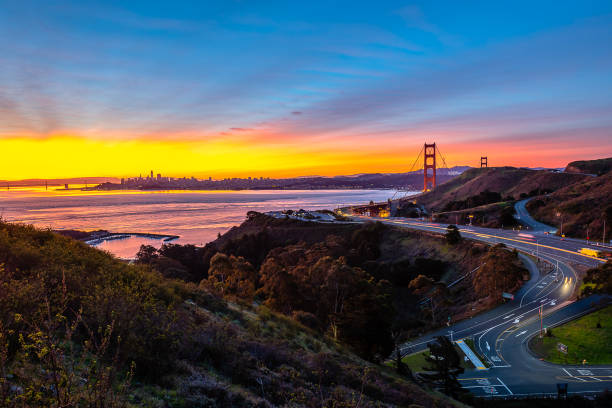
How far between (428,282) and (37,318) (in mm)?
27257

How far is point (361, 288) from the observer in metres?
17.8

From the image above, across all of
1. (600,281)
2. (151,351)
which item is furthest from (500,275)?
(151,351)

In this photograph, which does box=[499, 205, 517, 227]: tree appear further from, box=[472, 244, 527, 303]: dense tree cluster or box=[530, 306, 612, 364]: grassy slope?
box=[530, 306, 612, 364]: grassy slope

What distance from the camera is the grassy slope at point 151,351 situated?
459cm

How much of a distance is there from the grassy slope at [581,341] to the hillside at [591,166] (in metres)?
82.2

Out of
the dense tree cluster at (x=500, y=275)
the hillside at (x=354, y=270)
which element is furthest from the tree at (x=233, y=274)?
the dense tree cluster at (x=500, y=275)

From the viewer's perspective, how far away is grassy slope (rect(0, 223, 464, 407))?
4.59m

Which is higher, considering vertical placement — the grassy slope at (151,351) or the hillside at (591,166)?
the hillside at (591,166)

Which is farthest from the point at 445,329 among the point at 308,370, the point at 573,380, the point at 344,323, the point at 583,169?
the point at 583,169

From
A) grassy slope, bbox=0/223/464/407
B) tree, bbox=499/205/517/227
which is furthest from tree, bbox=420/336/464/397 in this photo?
tree, bbox=499/205/517/227

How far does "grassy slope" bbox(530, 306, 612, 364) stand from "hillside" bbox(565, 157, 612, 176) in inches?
3237

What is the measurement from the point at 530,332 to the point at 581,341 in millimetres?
2450

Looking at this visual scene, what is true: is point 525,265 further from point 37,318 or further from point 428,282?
point 37,318

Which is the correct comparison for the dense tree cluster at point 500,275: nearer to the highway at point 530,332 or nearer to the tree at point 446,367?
the highway at point 530,332
